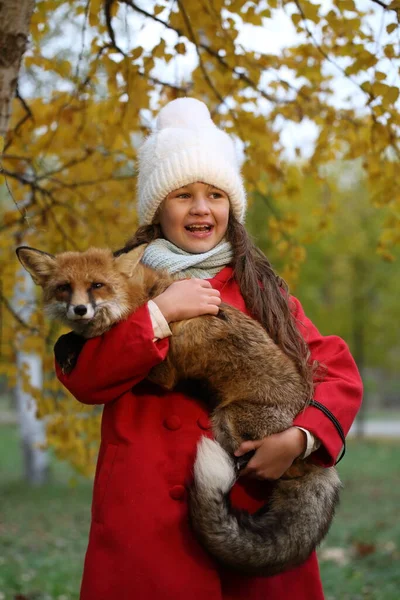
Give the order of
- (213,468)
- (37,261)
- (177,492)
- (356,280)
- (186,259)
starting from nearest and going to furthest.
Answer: (213,468), (177,492), (37,261), (186,259), (356,280)

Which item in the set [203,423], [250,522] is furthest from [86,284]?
[250,522]

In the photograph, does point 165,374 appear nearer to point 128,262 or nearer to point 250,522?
point 128,262

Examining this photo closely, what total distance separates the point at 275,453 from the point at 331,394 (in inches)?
14.9

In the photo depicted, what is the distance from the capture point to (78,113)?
534 centimetres

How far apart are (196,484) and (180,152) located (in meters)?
1.57

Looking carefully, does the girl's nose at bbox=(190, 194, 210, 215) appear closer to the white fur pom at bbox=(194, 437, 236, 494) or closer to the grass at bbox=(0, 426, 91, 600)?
the white fur pom at bbox=(194, 437, 236, 494)

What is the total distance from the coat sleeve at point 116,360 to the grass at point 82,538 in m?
3.53

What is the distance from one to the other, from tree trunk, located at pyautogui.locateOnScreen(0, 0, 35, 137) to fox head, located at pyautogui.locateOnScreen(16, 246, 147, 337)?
3.65 ft

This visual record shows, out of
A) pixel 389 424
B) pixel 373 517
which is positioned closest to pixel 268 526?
pixel 373 517

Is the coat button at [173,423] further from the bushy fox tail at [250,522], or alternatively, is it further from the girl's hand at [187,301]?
the girl's hand at [187,301]

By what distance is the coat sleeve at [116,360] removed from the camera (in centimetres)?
255

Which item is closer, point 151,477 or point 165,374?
point 151,477

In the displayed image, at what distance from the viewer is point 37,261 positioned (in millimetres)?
2805

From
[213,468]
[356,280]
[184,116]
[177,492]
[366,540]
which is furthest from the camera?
[356,280]
